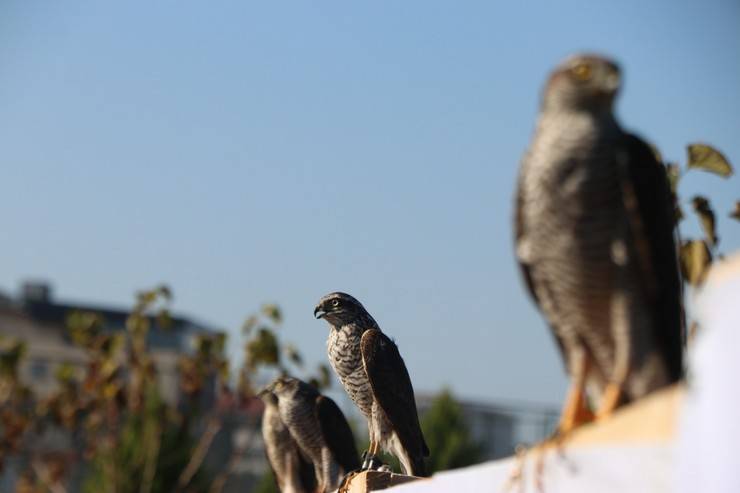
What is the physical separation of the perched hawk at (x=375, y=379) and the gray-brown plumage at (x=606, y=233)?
252 cm

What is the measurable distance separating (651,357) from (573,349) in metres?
0.27

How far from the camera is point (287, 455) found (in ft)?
22.1

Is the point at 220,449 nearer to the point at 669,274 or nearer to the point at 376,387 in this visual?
the point at 376,387

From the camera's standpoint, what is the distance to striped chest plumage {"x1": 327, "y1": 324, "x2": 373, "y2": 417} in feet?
19.4

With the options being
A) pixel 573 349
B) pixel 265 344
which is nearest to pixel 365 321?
pixel 573 349

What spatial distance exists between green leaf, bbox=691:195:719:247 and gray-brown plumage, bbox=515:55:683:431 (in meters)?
2.49

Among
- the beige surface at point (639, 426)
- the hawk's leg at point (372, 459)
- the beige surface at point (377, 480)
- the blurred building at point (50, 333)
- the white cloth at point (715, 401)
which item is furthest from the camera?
the blurred building at point (50, 333)

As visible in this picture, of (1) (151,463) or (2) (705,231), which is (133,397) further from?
(2) (705,231)

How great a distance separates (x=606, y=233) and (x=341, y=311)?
2.88m

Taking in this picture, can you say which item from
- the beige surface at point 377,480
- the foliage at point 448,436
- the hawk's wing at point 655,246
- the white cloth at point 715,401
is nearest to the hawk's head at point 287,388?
the beige surface at point 377,480

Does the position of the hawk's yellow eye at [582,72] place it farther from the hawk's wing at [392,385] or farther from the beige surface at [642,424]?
the hawk's wing at [392,385]

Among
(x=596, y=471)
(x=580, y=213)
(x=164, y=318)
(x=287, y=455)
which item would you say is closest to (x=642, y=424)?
(x=596, y=471)

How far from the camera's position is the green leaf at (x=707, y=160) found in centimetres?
522

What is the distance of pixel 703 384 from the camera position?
104 inches
